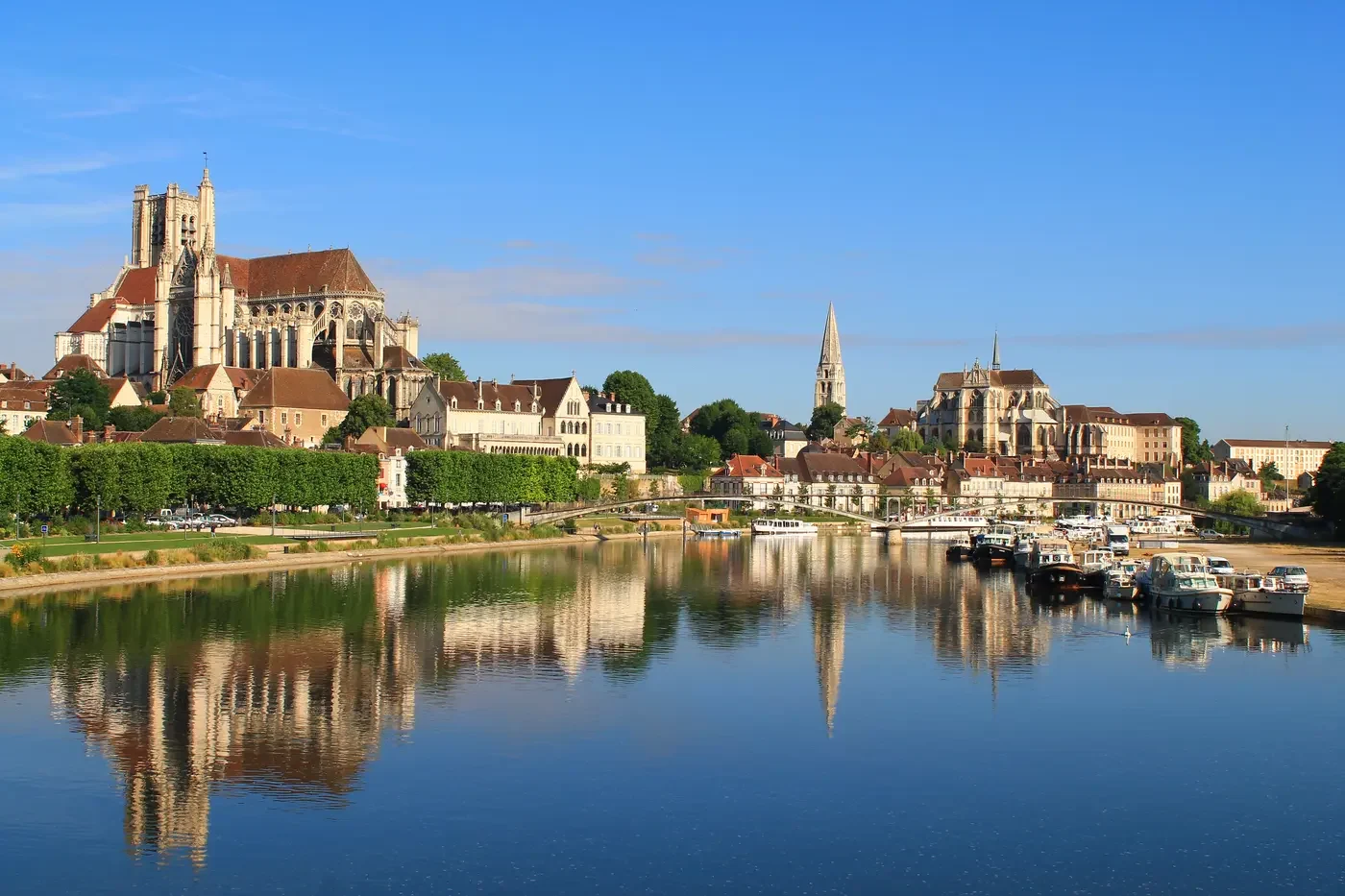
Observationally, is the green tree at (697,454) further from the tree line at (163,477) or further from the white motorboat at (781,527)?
the tree line at (163,477)

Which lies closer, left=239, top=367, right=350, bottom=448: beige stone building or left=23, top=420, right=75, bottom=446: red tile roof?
left=23, top=420, right=75, bottom=446: red tile roof

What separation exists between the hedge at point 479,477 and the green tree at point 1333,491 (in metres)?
45.3

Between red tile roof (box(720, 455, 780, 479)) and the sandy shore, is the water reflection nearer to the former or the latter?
the sandy shore

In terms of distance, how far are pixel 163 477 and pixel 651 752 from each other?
4269 centimetres

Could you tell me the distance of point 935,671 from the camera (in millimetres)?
36594

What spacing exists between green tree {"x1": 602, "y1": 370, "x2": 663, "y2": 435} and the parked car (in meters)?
75.1

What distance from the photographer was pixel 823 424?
571 feet

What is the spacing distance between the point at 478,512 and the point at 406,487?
14.6ft

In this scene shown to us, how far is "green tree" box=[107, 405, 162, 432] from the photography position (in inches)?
3836

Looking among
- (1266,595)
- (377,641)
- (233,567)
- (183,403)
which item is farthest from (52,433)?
(1266,595)

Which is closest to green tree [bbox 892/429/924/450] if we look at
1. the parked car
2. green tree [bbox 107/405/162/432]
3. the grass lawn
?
green tree [bbox 107/405/162/432]

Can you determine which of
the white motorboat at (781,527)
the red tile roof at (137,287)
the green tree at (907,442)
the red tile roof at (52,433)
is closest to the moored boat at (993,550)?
the white motorboat at (781,527)

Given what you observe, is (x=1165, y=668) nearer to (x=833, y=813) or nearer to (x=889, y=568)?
(x=833, y=813)

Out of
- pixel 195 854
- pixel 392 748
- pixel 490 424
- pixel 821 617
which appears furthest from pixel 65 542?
pixel 490 424
